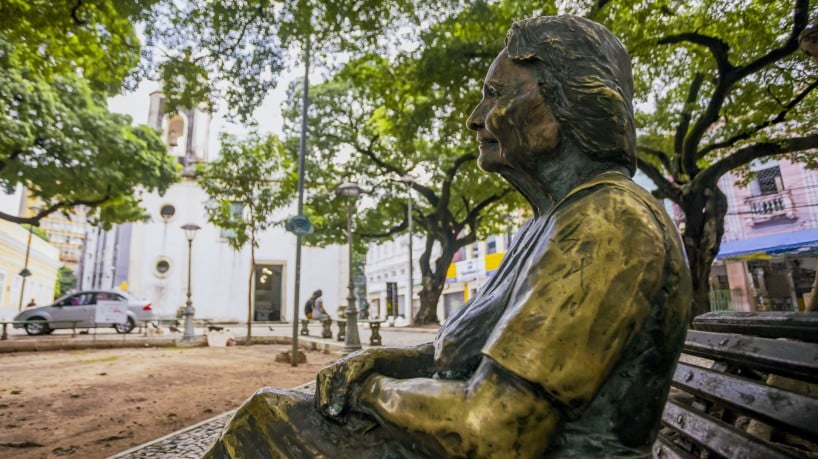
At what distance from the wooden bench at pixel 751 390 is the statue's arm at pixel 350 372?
1.05 metres

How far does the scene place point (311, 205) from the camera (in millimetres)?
19375

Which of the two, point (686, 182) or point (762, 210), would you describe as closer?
point (686, 182)

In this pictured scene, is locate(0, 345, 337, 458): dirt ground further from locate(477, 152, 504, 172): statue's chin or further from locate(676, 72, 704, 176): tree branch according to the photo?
locate(676, 72, 704, 176): tree branch

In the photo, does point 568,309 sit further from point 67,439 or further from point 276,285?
point 276,285

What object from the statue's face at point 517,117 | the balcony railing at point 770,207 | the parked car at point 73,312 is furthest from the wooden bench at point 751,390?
the balcony railing at point 770,207

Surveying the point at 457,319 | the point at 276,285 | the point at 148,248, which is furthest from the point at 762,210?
the point at 148,248

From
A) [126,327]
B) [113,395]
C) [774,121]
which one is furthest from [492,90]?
[126,327]

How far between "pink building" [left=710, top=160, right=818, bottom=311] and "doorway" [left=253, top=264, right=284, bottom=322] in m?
25.2

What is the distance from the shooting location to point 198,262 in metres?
29.5

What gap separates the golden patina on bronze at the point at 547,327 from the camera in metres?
0.75

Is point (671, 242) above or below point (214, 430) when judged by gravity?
above

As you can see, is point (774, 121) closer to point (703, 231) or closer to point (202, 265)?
point (703, 231)

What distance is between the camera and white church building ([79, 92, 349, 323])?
28.3m

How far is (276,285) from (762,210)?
27.6 metres
